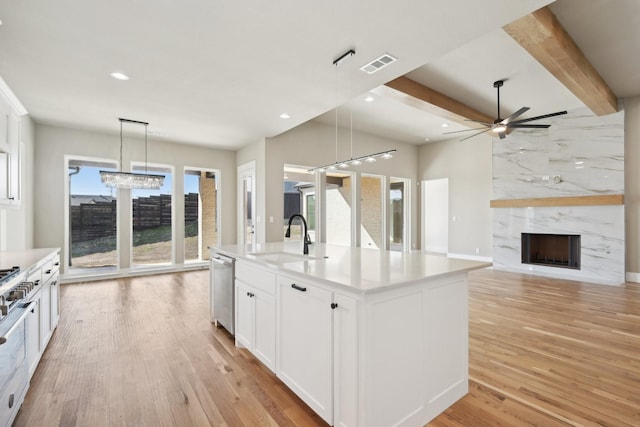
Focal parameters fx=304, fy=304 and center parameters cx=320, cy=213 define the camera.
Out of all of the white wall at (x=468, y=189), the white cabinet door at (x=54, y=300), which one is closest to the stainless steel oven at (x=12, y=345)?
the white cabinet door at (x=54, y=300)

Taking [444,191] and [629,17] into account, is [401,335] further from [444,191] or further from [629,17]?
[444,191]

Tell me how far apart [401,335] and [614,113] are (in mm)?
6298

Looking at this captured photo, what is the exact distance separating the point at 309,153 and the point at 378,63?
11.7 feet

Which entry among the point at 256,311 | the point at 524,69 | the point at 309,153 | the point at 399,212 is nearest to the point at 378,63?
the point at 524,69

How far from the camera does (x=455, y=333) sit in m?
1.93

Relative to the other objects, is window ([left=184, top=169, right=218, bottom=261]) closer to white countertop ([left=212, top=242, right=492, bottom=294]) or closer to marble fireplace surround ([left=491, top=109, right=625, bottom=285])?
white countertop ([left=212, top=242, right=492, bottom=294])

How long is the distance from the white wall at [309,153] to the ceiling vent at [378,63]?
127 inches

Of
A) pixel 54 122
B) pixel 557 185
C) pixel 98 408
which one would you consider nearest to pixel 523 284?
pixel 557 185

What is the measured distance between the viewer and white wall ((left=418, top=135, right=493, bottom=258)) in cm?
724

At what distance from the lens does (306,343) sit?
5.99 ft

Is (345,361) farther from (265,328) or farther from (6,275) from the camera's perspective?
(6,275)

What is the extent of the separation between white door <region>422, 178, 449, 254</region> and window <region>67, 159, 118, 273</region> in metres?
8.01

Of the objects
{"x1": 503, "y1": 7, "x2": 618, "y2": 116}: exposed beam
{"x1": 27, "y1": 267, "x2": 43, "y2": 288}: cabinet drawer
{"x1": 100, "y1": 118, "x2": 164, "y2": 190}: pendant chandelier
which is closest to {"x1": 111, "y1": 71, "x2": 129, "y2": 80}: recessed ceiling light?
{"x1": 100, "y1": 118, "x2": 164, "y2": 190}: pendant chandelier

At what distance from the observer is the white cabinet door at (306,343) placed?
65.6 inches
